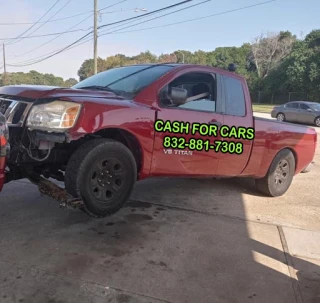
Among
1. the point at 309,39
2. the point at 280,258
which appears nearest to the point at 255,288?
the point at 280,258

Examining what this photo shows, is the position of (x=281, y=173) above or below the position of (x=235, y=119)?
below

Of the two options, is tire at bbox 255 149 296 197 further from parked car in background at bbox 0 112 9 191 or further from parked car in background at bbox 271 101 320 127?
parked car in background at bbox 271 101 320 127

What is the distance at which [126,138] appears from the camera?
3957 millimetres

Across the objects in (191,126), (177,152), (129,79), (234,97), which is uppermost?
(129,79)

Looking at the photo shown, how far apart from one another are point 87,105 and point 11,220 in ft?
5.51

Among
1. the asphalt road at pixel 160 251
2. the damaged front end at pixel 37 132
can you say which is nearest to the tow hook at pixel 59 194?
the damaged front end at pixel 37 132

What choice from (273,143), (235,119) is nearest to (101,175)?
(235,119)

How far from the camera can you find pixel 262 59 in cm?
6266

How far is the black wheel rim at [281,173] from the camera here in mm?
5952

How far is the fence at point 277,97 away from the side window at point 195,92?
131 feet

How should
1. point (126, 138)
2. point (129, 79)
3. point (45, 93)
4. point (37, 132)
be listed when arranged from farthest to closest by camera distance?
point (129, 79) → point (126, 138) → point (45, 93) → point (37, 132)

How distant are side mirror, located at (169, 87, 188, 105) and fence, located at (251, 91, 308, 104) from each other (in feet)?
134

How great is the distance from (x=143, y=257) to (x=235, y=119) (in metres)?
2.36

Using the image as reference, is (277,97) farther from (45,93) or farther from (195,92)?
(45,93)
